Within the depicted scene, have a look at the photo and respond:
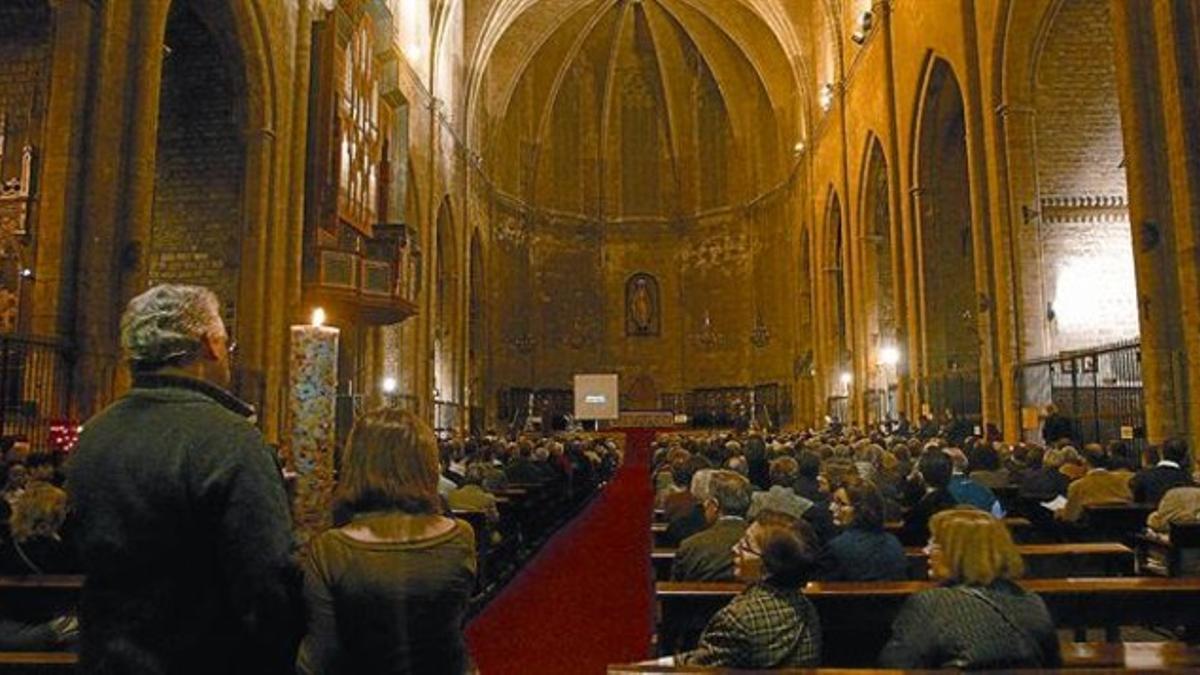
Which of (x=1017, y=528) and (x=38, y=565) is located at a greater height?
(x=38, y=565)

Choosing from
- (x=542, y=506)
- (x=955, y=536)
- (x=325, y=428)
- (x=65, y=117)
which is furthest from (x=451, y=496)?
(x=65, y=117)

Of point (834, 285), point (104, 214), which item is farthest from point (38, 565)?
point (834, 285)

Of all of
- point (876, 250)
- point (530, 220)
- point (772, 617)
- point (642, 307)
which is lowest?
point (772, 617)

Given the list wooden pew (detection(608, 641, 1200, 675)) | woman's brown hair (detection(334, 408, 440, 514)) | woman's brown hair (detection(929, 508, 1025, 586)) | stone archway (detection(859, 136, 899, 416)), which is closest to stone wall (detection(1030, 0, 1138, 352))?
stone archway (detection(859, 136, 899, 416))

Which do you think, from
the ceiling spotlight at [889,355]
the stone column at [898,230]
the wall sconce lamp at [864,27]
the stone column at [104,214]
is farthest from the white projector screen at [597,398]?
the stone column at [104,214]

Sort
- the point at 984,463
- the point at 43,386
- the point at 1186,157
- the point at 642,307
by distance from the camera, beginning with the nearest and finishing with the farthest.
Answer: the point at 984,463 → the point at 43,386 → the point at 1186,157 → the point at 642,307

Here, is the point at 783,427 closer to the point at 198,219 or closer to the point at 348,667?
the point at 198,219

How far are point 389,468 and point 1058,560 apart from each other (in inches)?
195

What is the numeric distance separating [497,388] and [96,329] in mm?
23005

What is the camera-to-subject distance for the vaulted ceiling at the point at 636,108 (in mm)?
33656

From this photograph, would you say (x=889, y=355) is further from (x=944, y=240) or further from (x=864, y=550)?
(x=864, y=550)

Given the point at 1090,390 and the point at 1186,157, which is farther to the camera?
the point at 1090,390

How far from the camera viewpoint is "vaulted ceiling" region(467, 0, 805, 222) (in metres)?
33.7

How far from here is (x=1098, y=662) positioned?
3.09 m
